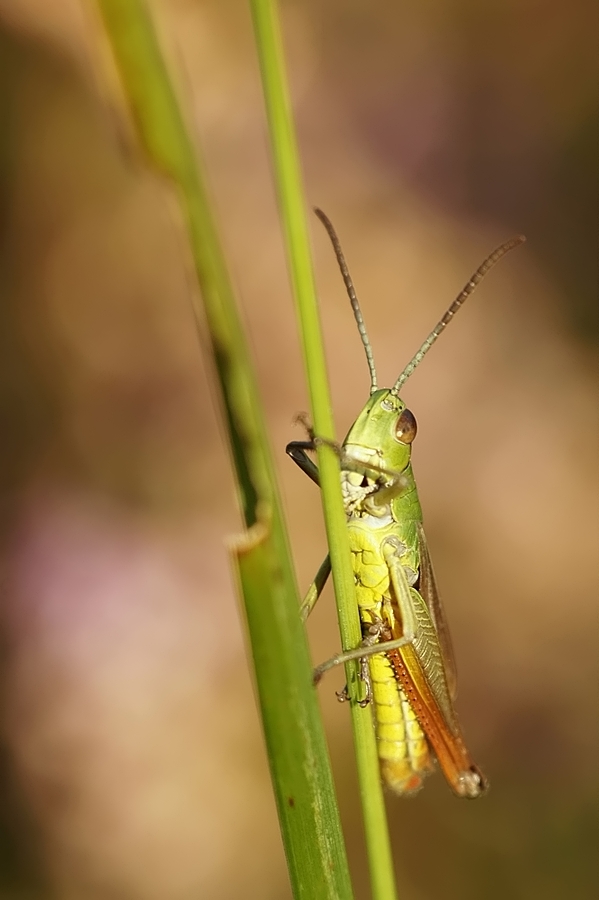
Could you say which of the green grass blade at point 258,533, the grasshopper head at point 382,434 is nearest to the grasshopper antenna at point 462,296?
the grasshopper head at point 382,434

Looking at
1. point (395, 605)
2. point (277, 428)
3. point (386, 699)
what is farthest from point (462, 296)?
point (277, 428)

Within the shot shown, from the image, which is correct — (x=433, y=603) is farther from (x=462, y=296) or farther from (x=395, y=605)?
(x=462, y=296)

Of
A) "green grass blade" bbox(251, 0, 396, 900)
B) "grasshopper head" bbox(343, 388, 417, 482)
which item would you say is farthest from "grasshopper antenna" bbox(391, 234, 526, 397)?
"green grass blade" bbox(251, 0, 396, 900)

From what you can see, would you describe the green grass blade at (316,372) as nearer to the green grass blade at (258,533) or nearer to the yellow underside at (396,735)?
the green grass blade at (258,533)

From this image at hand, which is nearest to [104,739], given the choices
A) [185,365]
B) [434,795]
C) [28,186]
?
[434,795]

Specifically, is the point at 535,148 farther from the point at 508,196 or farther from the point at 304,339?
the point at 304,339

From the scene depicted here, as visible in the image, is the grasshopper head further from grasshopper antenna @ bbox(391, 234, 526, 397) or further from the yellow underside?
the yellow underside

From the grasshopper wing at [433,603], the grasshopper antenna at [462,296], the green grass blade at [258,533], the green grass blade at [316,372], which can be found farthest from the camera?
the grasshopper wing at [433,603]
